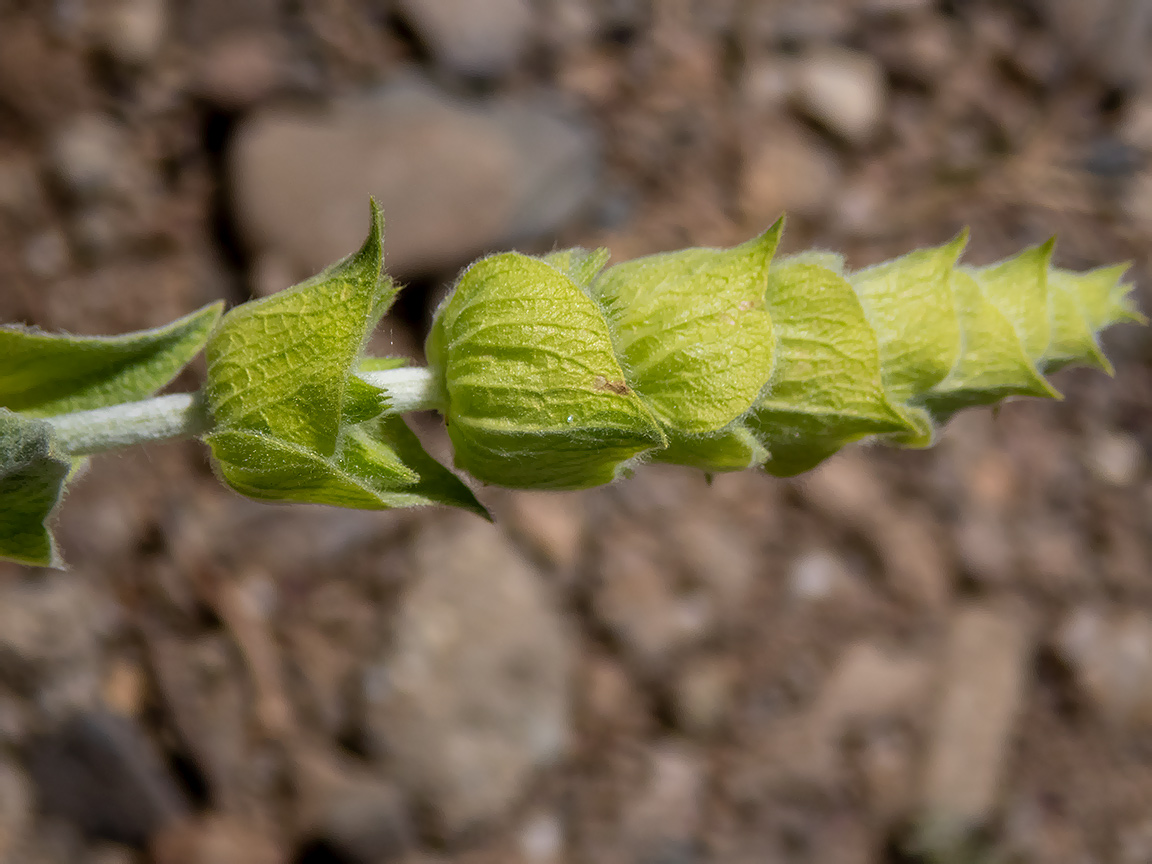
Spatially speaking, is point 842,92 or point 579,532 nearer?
point 579,532

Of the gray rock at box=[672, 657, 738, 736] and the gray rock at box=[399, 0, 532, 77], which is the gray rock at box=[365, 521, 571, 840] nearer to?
the gray rock at box=[672, 657, 738, 736]

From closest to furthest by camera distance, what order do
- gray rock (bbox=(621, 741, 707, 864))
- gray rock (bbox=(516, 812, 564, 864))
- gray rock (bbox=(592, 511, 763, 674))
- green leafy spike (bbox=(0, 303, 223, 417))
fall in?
green leafy spike (bbox=(0, 303, 223, 417)) → gray rock (bbox=(516, 812, 564, 864)) → gray rock (bbox=(621, 741, 707, 864)) → gray rock (bbox=(592, 511, 763, 674))

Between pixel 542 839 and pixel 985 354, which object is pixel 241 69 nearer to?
pixel 542 839

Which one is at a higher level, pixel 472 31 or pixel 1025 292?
pixel 1025 292

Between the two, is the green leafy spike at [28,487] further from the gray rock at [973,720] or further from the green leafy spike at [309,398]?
the gray rock at [973,720]

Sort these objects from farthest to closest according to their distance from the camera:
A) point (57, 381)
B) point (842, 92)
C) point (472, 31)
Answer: point (842, 92)
point (472, 31)
point (57, 381)

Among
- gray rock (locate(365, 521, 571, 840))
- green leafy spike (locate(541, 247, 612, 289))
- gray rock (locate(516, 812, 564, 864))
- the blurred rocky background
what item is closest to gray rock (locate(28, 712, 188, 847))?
the blurred rocky background

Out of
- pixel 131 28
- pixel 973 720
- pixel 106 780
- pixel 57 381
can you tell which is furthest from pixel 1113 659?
pixel 131 28
